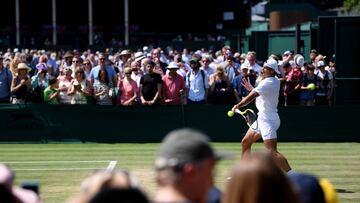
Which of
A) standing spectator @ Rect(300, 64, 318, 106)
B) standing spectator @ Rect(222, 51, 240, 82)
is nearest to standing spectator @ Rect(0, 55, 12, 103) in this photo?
standing spectator @ Rect(222, 51, 240, 82)

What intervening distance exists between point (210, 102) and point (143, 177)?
25.9 ft

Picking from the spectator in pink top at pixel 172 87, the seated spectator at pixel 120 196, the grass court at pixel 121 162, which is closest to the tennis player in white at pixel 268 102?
the grass court at pixel 121 162

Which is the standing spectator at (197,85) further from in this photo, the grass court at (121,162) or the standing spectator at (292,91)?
the standing spectator at (292,91)

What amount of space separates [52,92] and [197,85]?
3.47 metres

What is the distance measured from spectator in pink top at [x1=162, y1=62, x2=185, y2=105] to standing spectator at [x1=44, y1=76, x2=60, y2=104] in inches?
101

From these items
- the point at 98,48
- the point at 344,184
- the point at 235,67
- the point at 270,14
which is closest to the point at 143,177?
the point at 344,184

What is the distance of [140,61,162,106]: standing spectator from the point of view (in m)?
23.0

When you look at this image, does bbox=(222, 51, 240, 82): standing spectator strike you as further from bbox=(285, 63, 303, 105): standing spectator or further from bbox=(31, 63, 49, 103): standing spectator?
bbox=(31, 63, 49, 103): standing spectator

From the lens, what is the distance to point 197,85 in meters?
23.3

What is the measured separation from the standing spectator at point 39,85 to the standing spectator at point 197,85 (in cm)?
352

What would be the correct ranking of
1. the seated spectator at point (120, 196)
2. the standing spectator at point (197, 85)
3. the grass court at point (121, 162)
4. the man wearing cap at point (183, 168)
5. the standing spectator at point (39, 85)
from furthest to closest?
the standing spectator at point (39, 85) → the standing spectator at point (197, 85) → the grass court at point (121, 162) → the man wearing cap at point (183, 168) → the seated spectator at point (120, 196)

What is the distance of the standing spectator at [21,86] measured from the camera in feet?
76.2

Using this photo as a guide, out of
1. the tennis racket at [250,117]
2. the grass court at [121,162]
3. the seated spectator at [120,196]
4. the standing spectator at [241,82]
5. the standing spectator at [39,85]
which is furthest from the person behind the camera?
the standing spectator at [39,85]

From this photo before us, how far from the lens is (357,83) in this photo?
24797mm
